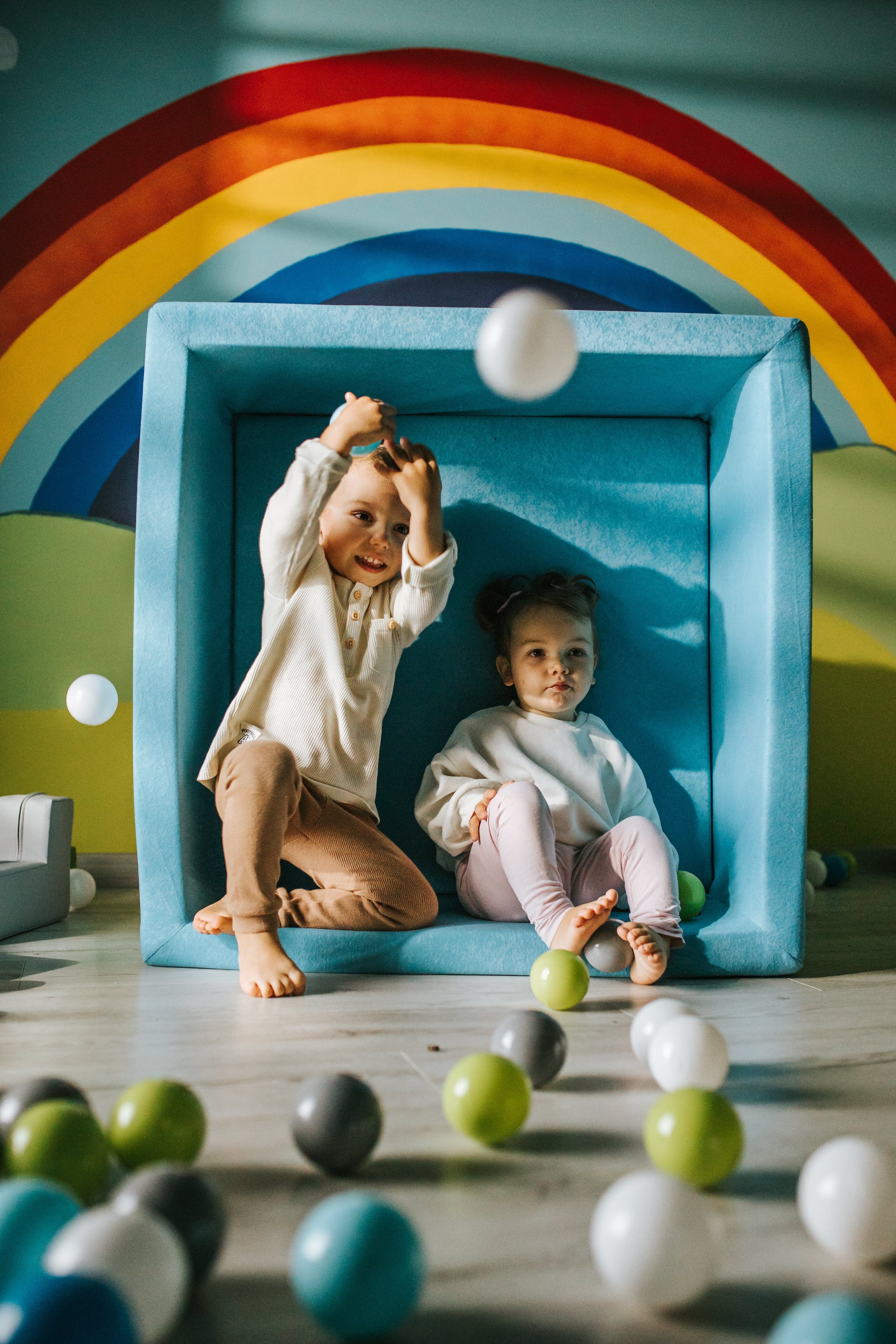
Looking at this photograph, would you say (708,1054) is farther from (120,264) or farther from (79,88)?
(79,88)

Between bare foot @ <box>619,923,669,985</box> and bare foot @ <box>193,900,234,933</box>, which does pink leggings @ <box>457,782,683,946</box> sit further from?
bare foot @ <box>193,900,234,933</box>

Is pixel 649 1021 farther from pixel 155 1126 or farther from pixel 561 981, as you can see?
pixel 155 1126

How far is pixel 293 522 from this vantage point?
1482 mm

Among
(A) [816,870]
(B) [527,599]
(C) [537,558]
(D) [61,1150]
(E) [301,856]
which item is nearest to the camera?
(D) [61,1150]

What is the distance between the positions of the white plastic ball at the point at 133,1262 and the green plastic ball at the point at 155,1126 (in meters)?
0.19

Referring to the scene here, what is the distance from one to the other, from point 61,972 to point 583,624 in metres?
0.96

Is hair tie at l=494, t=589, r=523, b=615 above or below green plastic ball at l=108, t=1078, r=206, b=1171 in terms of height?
above

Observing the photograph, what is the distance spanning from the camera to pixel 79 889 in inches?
74.4

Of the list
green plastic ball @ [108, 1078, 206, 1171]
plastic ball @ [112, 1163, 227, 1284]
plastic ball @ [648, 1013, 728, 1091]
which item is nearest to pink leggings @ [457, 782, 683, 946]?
plastic ball @ [648, 1013, 728, 1091]

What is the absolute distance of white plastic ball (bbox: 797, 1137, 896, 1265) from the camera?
607mm

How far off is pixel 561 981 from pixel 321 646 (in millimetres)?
656

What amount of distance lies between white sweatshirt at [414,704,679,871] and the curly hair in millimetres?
142

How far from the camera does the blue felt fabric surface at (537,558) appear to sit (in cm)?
142

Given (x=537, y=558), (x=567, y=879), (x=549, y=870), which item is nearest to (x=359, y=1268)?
(x=549, y=870)
